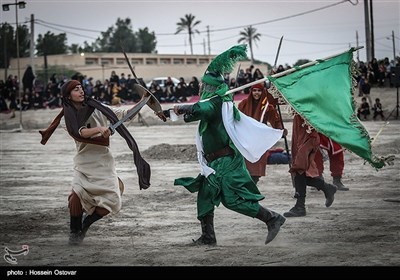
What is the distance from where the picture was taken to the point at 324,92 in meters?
9.01

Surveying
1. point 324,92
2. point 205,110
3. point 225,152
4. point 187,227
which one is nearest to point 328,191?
point 187,227

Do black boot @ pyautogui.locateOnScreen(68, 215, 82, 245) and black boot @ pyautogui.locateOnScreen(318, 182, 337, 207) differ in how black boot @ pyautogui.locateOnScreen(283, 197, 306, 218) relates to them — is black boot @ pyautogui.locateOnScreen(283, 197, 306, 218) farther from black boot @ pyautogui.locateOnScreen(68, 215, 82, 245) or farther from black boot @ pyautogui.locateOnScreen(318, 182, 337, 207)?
black boot @ pyautogui.locateOnScreen(68, 215, 82, 245)

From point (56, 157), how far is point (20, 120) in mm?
11390

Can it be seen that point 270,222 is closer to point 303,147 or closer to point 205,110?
point 205,110

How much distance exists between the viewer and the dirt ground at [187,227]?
25.9 feet

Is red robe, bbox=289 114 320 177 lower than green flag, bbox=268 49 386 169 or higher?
lower

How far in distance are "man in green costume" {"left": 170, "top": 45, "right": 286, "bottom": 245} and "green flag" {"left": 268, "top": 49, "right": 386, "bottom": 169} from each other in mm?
554

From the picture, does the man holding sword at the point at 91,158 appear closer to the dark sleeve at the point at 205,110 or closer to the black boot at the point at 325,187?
the dark sleeve at the point at 205,110

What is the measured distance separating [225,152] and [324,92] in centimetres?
129

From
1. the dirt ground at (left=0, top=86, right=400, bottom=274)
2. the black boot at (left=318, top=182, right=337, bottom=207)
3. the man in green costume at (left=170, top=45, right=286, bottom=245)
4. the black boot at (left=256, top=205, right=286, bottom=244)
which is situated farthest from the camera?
the black boot at (left=318, top=182, right=337, bottom=207)

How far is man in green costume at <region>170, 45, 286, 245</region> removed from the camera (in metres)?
8.42

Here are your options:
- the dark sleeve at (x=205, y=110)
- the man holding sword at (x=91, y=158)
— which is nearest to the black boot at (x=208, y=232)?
the man holding sword at (x=91, y=158)

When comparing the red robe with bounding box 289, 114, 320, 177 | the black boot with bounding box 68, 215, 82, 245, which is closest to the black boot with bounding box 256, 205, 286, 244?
the black boot with bounding box 68, 215, 82, 245
